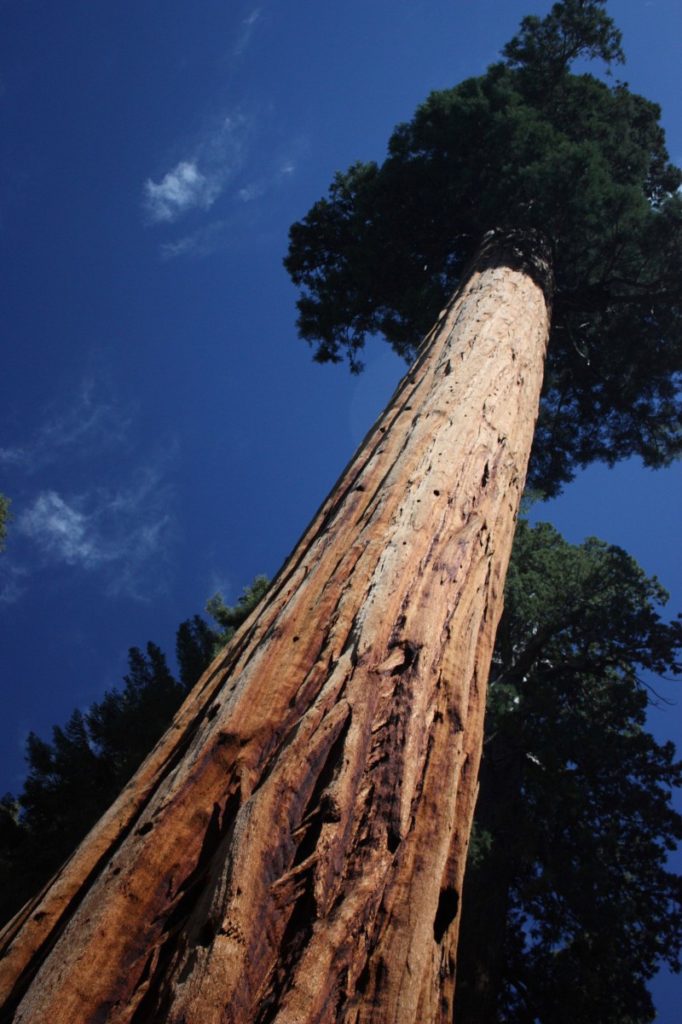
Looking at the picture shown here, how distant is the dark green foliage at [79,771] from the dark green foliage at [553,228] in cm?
525

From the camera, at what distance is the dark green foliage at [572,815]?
8258 millimetres

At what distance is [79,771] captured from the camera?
8.55 meters

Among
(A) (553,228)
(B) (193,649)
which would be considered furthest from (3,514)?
(A) (553,228)

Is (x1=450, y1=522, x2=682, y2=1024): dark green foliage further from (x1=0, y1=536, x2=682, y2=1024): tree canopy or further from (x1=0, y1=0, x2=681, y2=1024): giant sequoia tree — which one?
(x1=0, y1=0, x2=681, y2=1024): giant sequoia tree

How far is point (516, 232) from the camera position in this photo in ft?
22.5

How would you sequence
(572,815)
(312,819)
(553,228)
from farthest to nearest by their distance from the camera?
(572,815), (553,228), (312,819)

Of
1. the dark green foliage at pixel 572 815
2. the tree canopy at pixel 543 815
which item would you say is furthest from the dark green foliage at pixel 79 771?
the dark green foliage at pixel 572 815

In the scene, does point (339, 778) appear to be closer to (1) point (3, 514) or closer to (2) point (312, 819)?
(2) point (312, 819)

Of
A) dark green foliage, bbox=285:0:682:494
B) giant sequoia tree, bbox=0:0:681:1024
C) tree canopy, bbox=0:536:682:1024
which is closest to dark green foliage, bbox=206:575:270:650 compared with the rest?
tree canopy, bbox=0:536:682:1024

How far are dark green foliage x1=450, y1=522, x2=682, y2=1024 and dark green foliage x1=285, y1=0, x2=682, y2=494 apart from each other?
→ 2.56m

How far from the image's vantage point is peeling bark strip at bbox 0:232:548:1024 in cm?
109

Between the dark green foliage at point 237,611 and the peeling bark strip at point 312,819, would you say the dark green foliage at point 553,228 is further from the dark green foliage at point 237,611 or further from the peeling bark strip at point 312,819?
the peeling bark strip at point 312,819

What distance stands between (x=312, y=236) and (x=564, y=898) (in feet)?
35.3

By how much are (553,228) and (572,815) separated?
808 cm
